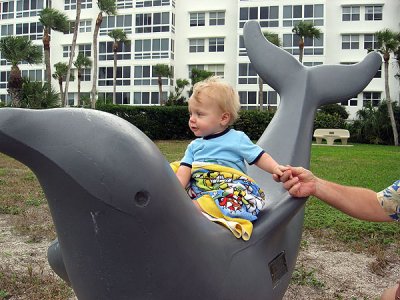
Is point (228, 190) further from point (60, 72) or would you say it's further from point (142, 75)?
point (60, 72)

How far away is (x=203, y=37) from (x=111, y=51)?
721 cm

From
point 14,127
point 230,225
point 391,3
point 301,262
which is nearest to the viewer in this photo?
point 14,127

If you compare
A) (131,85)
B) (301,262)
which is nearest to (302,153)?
(301,262)

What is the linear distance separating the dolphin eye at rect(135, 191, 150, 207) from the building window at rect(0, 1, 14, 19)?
41402 mm

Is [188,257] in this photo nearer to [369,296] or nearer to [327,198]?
[327,198]

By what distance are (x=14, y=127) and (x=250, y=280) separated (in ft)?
3.07

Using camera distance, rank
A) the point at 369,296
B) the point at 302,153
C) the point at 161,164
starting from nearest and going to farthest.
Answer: the point at 161,164
the point at 302,153
the point at 369,296

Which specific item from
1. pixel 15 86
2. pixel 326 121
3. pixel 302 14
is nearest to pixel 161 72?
pixel 302 14

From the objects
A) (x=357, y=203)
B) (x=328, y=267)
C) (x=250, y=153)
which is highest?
(x=250, y=153)

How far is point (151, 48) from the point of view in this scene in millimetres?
34094

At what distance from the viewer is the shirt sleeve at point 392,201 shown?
1.96m

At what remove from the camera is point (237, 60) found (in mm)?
31328

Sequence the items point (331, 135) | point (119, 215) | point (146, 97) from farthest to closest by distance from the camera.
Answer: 1. point (146, 97)
2. point (331, 135)
3. point (119, 215)

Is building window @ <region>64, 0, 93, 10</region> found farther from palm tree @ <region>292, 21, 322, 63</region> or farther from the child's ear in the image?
the child's ear
